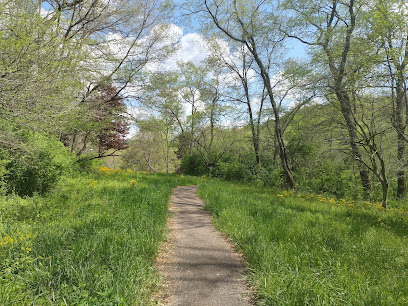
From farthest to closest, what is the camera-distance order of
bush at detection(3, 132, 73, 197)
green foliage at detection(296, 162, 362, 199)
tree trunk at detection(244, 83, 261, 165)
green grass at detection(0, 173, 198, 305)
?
tree trunk at detection(244, 83, 261, 165) → green foliage at detection(296, 162, 362, 199) → bush at detection(3, 132, 73, 197) → green grass at detection(0, 173, 198, 305)

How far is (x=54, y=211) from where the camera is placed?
182 inches

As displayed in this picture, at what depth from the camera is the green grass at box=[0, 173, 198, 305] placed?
215 centimetres

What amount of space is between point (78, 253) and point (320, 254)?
3449 mm

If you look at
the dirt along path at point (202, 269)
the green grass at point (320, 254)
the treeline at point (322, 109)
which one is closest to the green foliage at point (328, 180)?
the treeline at point (322, 109)

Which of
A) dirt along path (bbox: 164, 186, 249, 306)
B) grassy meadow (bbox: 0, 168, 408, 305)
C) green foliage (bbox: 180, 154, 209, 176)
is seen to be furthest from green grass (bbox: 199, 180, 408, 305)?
green foliage (bbox: 180, 154, 209, 176)

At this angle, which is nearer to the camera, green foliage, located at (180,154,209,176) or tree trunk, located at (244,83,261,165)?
tree trunk, located at (244,83,261,165)

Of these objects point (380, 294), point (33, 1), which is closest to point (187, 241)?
point (380, 294)

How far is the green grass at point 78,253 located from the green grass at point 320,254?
142 centimetres

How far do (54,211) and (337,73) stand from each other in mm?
9343

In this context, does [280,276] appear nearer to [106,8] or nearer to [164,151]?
[106,8]

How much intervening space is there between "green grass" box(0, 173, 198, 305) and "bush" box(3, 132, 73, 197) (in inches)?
34.6

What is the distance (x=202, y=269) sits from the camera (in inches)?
121

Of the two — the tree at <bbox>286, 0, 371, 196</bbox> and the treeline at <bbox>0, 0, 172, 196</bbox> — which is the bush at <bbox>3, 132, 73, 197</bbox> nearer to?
the treeline at <bbox>0, 0, 172, 196</bbox>

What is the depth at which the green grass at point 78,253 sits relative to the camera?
2146 mm
